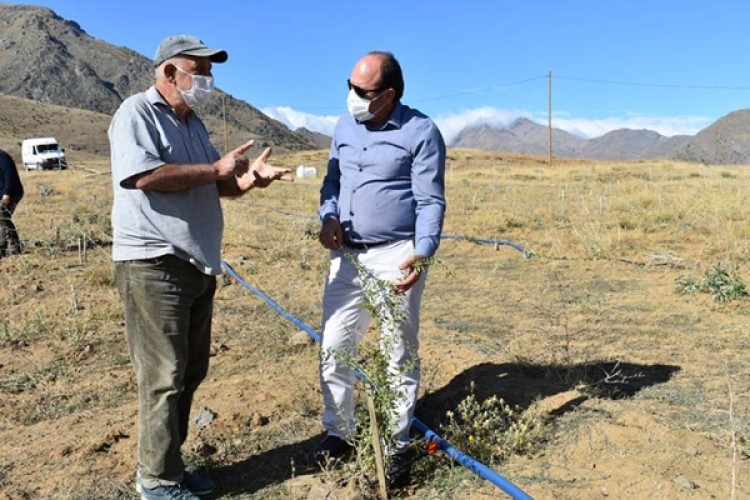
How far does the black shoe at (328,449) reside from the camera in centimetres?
320

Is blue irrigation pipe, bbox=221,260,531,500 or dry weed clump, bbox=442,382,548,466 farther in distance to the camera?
dry weed clump, bbox=442,382,548,466

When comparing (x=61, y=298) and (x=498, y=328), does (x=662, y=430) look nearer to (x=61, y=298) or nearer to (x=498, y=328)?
(x=498, y=328)

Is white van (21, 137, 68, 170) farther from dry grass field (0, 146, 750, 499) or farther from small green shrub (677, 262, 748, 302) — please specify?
small green shrub (677, 262, 748, 302)

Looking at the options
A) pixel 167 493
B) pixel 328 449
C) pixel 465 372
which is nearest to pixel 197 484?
pixel 167 493

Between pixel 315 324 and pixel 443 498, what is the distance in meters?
3.06

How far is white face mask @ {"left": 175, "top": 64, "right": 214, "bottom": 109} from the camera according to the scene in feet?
8.96

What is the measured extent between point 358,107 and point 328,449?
1.58 meters

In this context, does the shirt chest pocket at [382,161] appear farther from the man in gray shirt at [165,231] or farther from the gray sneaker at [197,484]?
the gray sneaker at [197,484]

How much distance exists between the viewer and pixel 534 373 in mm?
4426

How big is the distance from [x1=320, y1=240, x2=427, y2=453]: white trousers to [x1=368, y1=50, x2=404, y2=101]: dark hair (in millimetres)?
678

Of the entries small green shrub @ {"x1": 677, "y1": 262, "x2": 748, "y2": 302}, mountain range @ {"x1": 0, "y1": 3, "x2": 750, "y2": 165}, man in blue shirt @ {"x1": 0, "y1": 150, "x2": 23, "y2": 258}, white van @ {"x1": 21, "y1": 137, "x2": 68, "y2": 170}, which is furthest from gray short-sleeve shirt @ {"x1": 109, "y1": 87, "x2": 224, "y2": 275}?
mountain range @ {"x1": 0, "y1": 3, "x2": 750, "y2": 165}

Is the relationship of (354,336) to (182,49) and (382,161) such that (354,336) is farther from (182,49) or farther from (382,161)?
(182,49)

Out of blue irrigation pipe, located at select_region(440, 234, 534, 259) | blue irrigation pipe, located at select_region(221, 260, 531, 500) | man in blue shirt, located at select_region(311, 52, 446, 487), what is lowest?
blue irrigation pipe, located at select_region(221, 260, 531, 500)

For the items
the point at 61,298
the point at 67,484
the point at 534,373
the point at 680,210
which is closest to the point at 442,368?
the point at 534,373
